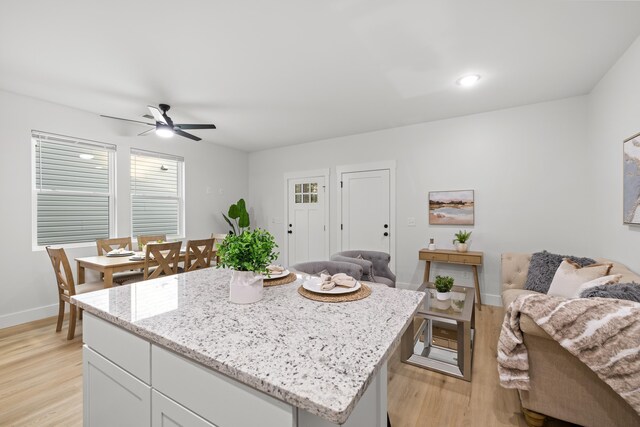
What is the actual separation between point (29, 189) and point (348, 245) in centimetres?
416

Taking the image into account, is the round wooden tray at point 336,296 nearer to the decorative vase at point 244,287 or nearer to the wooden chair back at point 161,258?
the decorative vase at point 244,287

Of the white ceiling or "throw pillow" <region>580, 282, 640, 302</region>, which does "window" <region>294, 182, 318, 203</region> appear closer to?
the white ceiling

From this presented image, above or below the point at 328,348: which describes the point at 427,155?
above

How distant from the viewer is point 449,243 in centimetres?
390

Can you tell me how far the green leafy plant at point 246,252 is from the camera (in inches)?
42.7

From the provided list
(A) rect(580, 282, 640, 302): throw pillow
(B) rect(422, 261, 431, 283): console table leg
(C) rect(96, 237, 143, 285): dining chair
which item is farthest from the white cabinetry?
(B) rect(422, 261, 431, 283): console table leg

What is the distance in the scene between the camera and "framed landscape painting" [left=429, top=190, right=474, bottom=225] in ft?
12.4

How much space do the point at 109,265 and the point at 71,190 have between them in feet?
5.19

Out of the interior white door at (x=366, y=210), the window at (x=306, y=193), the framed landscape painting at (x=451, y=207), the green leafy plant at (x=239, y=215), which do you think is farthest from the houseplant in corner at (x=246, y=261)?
the green leafy plant at (x=239, y=215)

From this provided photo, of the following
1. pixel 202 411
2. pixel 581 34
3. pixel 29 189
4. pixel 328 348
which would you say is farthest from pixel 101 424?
pixel 581 34

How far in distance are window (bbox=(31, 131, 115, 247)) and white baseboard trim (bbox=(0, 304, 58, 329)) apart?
2.44 feet

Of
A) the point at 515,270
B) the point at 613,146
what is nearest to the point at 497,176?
the point at 613,146

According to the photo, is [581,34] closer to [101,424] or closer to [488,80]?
[488,80]

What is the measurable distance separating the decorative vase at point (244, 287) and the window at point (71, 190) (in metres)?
3.61
